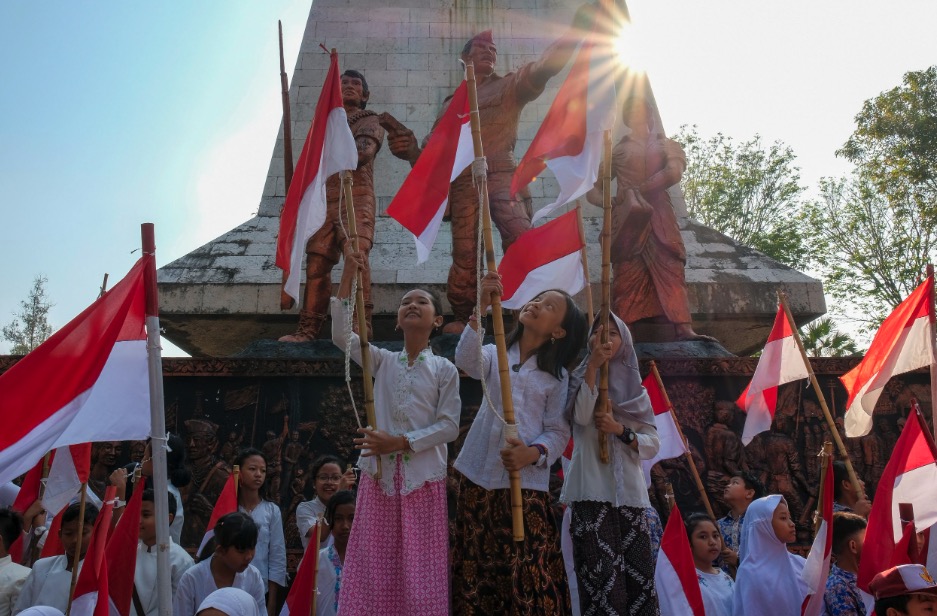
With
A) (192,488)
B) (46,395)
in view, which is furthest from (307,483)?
(46,395)

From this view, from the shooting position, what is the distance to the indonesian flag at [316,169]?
13.3 feet

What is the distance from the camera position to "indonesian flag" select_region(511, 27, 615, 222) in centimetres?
400

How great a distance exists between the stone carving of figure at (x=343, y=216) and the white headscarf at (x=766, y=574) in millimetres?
4195

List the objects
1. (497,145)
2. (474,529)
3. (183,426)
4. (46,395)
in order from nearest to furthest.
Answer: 1. (46,395)
2. (474,529)
3. (183,426)
4. (497,145)

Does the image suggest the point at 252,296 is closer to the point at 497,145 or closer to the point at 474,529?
the point at 497,145

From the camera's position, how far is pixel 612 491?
350 centimetres

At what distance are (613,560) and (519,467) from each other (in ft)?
1.92

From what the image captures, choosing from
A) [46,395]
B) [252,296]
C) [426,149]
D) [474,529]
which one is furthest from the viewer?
[252,296]

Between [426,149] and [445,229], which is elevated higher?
[445,229]

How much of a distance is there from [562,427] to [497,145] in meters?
4.57

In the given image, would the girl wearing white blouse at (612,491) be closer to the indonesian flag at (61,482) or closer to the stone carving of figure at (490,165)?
the indonesian flag at (61,482)

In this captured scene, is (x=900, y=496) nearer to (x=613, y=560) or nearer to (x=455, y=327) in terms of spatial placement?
(x=613, y=560)

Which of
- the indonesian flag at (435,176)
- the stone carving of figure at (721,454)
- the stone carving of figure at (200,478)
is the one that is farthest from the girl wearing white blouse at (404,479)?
the stone carving of figure at (721,454)

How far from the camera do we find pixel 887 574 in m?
3.05
